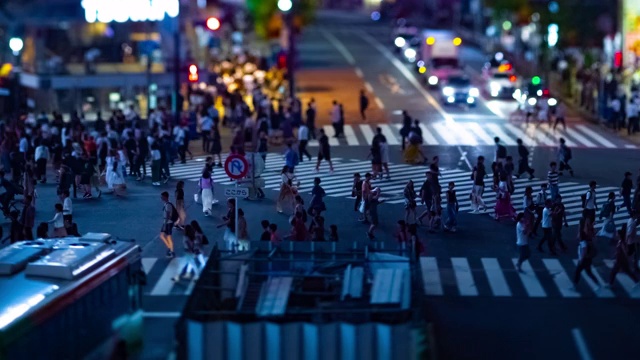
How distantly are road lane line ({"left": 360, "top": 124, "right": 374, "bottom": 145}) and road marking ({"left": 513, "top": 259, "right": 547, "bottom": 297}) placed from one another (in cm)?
1959

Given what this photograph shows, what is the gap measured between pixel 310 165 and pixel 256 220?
9328 mm

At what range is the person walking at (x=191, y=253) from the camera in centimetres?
2434

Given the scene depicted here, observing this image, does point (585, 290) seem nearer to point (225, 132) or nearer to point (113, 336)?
point (113, 336)

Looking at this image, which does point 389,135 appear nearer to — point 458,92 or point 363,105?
point 363,105

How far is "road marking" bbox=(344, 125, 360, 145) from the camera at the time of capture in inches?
1802

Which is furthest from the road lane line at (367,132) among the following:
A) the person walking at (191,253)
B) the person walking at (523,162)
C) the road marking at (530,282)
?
the person walking at (191,253)

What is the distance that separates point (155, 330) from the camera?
66.7 feet

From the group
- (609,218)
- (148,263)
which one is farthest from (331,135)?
(148,263)

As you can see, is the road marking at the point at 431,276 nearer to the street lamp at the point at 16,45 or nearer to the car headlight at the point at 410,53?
the street lamp at the point at 16,45

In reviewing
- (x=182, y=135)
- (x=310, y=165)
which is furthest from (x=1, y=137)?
(x=310, y=165)

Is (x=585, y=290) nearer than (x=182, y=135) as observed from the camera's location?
Yes

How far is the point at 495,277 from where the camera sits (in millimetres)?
25531

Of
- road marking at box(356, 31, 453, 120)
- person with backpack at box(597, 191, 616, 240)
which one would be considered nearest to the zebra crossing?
person with backpack at box(597, 191, 616, 240)

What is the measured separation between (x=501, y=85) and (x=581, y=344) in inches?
1625
